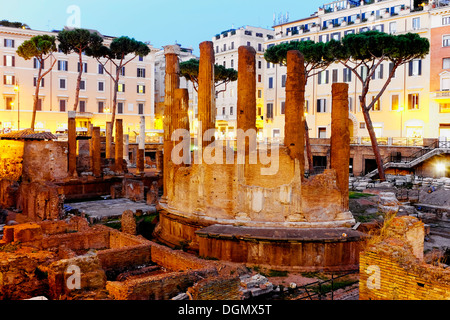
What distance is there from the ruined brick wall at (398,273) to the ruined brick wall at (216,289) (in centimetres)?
203

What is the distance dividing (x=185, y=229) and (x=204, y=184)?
53.9 inches

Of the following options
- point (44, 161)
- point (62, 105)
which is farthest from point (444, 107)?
point (62, 105)

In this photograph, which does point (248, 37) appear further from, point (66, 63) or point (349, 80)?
point (66, 63)

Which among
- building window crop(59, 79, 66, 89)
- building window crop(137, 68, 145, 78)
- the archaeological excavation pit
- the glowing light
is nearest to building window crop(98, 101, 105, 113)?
building window crop(59, 79, 66, 89)

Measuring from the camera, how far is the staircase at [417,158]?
2555cm

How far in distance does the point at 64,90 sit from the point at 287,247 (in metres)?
37.3

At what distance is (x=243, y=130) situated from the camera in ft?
38.4

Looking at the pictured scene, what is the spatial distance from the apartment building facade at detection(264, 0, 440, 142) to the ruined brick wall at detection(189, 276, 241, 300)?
83.0 feet

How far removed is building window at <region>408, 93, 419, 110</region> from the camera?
3241cm

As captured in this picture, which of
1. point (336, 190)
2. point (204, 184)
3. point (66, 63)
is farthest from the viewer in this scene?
point (66, 63)

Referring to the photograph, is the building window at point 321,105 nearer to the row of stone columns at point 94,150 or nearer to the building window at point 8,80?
the row of stone columns at point 94,150

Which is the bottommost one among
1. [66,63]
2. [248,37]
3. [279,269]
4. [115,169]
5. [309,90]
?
[279,269]

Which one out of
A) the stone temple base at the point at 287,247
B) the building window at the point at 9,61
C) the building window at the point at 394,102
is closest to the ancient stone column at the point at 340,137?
A: the stone temple base at the point at 287,247

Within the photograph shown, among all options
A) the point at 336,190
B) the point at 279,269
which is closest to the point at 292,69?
the point at 336,190
